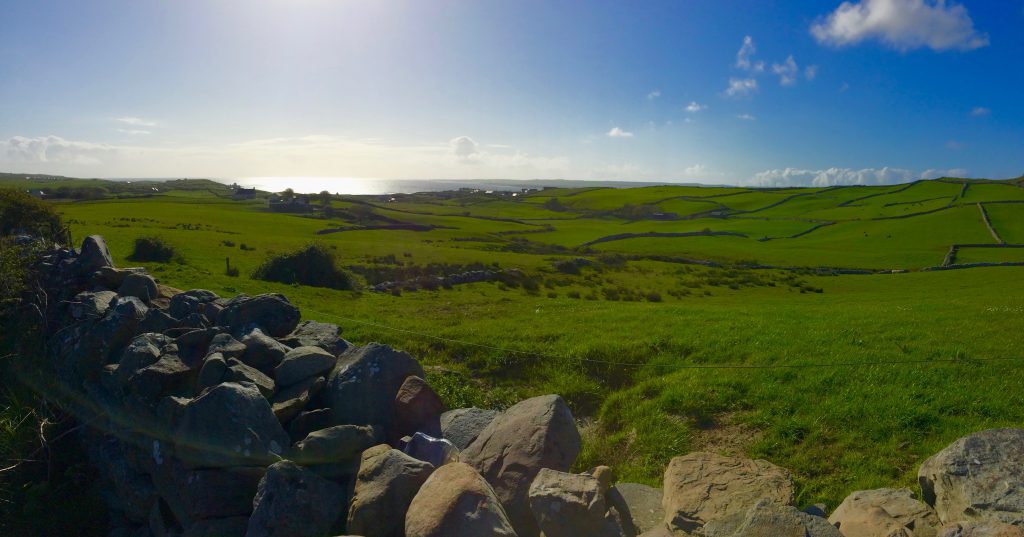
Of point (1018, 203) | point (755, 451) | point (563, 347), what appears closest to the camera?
point (755, 451)

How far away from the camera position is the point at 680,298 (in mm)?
38281

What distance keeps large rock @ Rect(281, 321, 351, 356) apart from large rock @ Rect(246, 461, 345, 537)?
11.7 feet

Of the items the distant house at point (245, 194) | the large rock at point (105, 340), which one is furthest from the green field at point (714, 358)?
the distant house at point (245, 194)

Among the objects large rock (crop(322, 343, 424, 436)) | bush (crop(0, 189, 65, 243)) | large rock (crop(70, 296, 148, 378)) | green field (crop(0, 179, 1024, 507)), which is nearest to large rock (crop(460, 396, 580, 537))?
large rock (crop(322, 343, 424, 436))

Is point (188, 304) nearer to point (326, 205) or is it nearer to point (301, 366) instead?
point (301, 366)

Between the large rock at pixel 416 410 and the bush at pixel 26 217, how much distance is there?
20.1 metres

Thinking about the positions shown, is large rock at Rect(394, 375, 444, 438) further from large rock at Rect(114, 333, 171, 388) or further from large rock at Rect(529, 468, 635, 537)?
large rock at Rect(114, 333, 171, 388)

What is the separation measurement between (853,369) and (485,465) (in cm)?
856

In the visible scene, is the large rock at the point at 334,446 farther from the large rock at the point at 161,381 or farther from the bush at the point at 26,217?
the bush at the point at 26,217

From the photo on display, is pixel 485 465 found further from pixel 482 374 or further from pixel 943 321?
pixel 943 321

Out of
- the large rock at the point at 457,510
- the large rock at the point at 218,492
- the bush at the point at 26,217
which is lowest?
the large rock at the point at 218,492

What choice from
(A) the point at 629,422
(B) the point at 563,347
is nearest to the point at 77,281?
(B) the point at 563,347

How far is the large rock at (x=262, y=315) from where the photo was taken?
38.7 ft

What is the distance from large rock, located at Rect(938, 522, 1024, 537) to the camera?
176 inches
